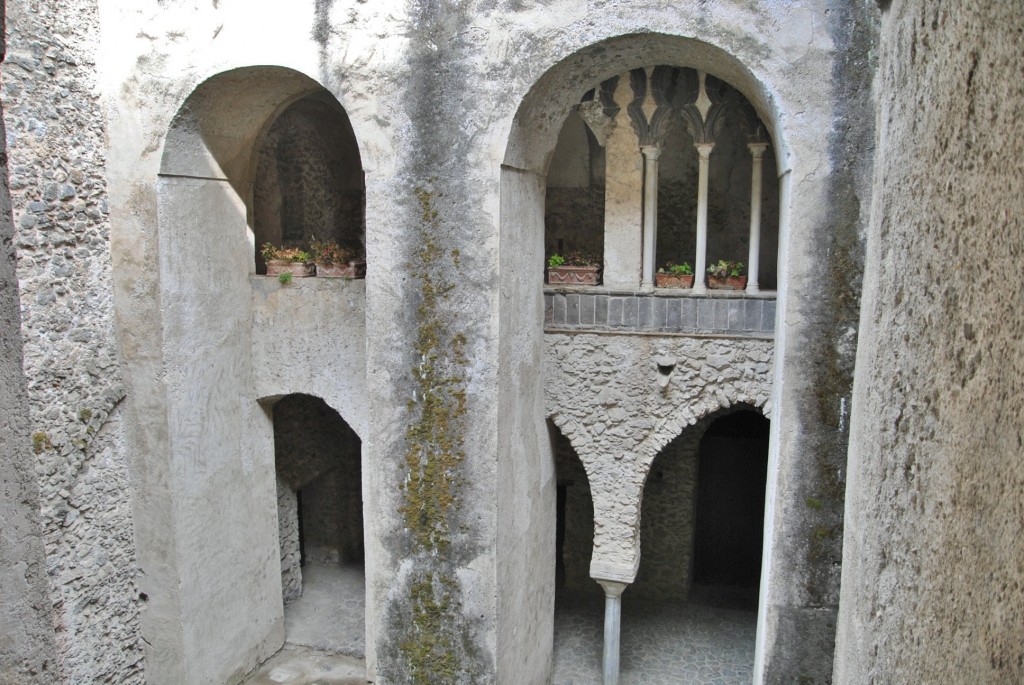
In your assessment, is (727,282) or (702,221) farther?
(702,221)

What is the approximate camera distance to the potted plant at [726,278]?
7.25 metres

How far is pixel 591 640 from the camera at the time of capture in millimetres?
9250

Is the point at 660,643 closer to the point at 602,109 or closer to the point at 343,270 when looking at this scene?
the point at 343,270

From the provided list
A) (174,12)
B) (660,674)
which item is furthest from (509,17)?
(660,674)

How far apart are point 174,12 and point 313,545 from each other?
7.32m

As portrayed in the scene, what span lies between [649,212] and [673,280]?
0.69 metres

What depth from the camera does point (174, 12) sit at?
21.3 feet

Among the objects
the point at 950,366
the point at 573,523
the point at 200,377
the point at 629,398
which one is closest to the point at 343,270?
the point at 200,377

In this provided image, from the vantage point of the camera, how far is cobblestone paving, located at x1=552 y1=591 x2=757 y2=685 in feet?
28.0

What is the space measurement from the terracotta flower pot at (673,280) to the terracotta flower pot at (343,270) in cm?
286

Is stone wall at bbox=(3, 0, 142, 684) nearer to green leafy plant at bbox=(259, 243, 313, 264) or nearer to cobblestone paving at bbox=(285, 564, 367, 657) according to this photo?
green leafy plant at bbox=(259, 243, 313, 264)

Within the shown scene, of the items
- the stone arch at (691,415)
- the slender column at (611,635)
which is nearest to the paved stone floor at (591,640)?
the slender column at (611,635)

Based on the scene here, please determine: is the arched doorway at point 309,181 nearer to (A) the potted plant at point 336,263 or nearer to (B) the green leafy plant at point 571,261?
(A) the potted plant at point 336,263

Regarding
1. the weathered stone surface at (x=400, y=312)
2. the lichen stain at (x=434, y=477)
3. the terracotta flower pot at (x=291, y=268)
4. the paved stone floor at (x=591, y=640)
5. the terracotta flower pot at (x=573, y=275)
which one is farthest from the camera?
the paved stone floor at (x=591, y=640)
